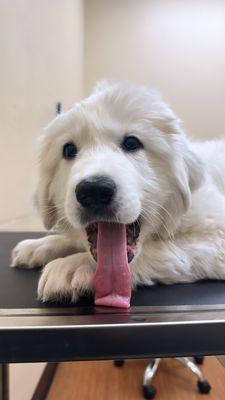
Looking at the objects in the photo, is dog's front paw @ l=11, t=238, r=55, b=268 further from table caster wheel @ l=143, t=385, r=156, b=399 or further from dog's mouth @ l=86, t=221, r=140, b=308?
table caster wheel @ l=143, t=385, r=156, b=399

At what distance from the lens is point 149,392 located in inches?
104

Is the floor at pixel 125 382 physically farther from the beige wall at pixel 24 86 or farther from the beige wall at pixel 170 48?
the beige wall at pixel 170 48

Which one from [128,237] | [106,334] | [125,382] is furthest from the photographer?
[125,382]

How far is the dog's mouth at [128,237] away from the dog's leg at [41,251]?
0.21 metres

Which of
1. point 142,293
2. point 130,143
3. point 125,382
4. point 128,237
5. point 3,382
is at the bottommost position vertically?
point 125,382

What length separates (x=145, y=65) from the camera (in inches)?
176

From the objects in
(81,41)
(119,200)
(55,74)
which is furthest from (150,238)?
(81,41)

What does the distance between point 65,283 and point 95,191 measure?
18cm

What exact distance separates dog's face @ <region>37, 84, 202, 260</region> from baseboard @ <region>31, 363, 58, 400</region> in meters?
1.60

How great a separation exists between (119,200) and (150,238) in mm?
253

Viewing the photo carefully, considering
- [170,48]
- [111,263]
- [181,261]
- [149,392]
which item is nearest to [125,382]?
[149,392]

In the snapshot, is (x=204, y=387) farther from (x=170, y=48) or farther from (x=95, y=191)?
(x=170, y=48)

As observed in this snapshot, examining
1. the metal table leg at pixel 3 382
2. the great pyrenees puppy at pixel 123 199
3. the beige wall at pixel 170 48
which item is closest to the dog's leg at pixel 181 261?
the great pyrenees puppy at pixel 123 199

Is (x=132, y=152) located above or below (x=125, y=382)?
above
